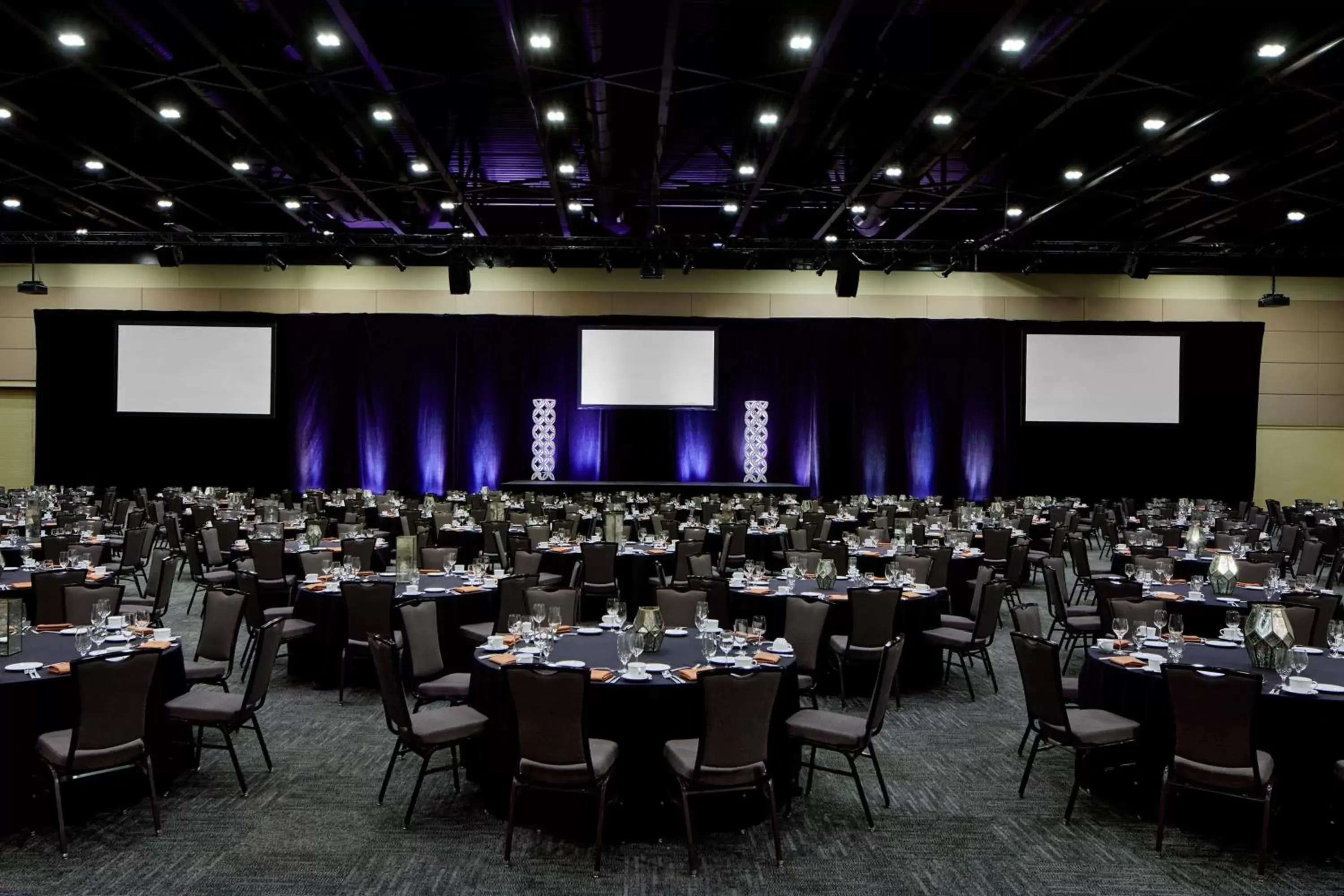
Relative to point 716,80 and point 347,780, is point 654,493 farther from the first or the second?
point 347,780

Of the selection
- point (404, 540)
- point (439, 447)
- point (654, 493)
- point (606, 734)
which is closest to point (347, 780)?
point (606, 734)

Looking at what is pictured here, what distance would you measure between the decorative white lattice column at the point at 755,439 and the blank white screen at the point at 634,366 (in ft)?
3.19

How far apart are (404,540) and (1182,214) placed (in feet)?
48.9

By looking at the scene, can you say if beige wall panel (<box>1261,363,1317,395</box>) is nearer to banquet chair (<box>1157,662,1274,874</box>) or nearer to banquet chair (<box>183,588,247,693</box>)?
banquet chair (<box>1157,662,1274,874</box>)

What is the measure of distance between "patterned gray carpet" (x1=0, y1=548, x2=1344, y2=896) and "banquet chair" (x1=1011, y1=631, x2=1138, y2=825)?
1.19ft

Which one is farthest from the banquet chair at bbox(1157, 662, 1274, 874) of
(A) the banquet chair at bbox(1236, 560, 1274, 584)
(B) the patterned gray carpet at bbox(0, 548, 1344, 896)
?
(A) the banquet chair at bbox(1236, 560, 1274, 584)

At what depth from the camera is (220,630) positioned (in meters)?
5.96

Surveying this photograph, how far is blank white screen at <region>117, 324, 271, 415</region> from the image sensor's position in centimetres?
1911

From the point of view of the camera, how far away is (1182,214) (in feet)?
54.1

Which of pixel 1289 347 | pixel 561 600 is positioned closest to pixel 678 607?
pixel 561 600

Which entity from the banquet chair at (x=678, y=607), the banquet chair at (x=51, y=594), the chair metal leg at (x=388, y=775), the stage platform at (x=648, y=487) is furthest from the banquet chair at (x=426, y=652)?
the stage platform at (x=648, y=487)

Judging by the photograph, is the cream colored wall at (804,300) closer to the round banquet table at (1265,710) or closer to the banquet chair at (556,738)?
the round banquet table at (1265,710)

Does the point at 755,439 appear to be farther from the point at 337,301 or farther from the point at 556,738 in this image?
the point at 556,738

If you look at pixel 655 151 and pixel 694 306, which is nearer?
pixel 655 151
